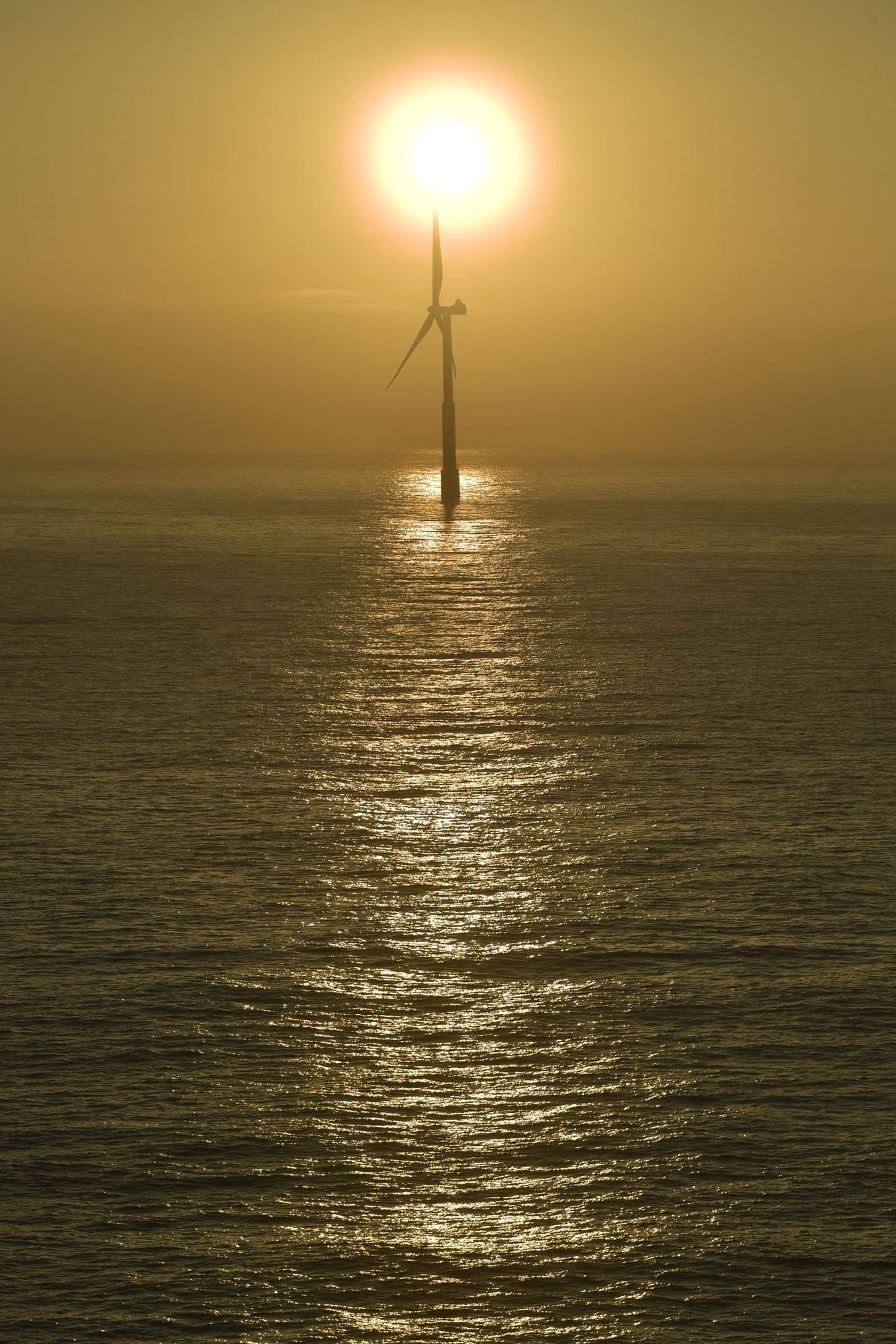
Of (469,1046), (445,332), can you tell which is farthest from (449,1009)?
(445,332)

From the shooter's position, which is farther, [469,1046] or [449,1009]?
[449,1009]

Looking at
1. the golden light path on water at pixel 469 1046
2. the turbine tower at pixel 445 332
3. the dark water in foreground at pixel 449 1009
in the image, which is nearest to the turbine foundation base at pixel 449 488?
the turbine tower at pixel 445 332

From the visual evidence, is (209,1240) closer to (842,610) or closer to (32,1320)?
(32,1320)

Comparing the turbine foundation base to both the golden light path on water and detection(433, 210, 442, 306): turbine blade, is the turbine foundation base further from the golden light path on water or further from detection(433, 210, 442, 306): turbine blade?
the golden light path on water

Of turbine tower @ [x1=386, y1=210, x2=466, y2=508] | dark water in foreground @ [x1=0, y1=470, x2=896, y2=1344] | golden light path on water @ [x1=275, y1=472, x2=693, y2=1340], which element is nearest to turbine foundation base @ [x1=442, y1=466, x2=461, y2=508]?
turbine tower @ [x1=386, y1=210, x2=466, y2=508]

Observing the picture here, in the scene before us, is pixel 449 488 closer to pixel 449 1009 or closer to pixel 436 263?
pixel 436 263

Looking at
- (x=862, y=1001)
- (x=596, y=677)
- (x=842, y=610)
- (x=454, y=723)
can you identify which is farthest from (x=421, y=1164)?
(x=842, y=610)
